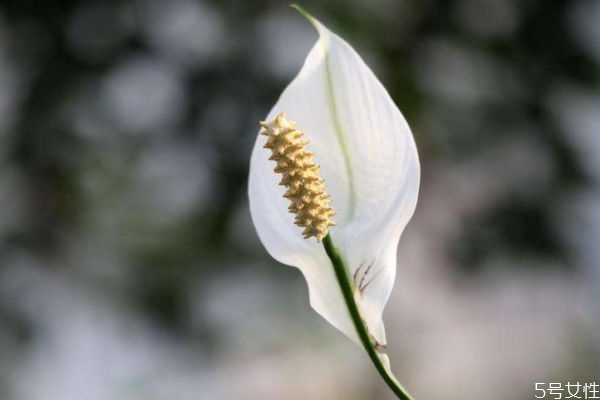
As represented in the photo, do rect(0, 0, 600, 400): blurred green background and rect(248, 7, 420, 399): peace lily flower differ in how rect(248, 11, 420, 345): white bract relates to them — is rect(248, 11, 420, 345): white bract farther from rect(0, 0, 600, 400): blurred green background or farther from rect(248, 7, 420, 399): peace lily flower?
rect(0, 0, 600, 400): blurred green background

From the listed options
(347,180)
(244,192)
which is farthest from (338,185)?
(244,192)

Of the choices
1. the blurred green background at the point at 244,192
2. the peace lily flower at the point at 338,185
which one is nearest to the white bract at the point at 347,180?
the peace lily flower at the point at 338,185

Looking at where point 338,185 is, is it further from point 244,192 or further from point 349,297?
point 244,192

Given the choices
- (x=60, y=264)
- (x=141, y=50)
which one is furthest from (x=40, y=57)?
(x=60, y=264)

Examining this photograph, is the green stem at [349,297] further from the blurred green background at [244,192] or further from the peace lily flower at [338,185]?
the blurred green background at [244,192]

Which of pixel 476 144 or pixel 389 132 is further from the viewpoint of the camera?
pixel 476 144

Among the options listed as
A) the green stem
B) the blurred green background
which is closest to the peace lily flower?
the green stem

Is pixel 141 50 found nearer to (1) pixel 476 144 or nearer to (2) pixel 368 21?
(2) pixel 368 21
